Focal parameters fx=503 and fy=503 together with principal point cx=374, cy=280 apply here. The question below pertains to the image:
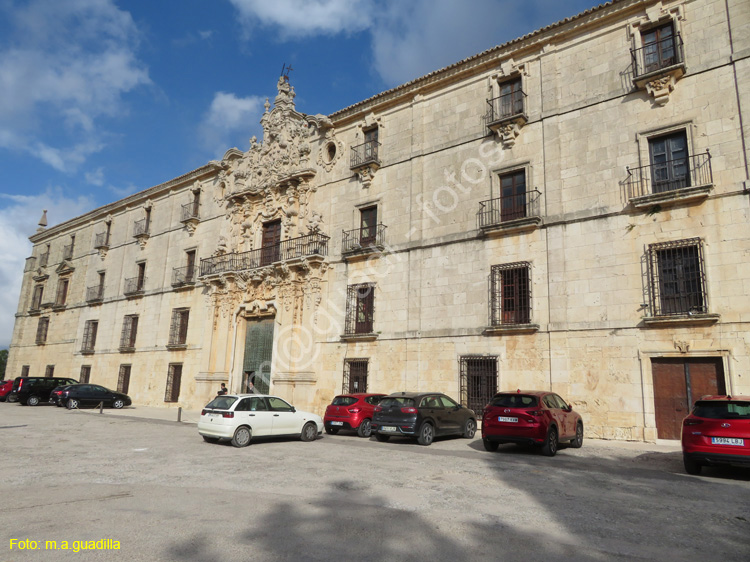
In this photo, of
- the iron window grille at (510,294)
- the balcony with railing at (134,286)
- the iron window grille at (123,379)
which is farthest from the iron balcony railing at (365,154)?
the iron window grille at (123,379)

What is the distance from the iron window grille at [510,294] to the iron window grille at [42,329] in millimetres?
35873

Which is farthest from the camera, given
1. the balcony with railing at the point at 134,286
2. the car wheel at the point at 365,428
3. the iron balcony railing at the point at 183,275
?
the balcony with railing at the point at 134,286

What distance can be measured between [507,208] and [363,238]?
6510 millimetres

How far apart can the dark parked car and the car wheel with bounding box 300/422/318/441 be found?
797 inches

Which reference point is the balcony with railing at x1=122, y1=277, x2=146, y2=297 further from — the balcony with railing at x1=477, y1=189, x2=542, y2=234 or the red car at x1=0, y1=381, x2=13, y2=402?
the balcony with railing at x1=477, y1=189, x2=542, y2=234

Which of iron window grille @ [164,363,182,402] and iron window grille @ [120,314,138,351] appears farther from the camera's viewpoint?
iron window grille @ [120,314,138,351]

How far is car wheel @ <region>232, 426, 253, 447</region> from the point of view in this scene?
41.3 ft

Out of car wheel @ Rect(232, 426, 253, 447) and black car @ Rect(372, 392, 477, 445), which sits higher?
black car @ Rect(372, 392, 477, 445)

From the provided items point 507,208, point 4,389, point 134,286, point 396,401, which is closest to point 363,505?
point 396,401

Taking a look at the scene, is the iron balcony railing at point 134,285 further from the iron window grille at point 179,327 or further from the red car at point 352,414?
the red car at point 352,414

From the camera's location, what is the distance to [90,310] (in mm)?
34812

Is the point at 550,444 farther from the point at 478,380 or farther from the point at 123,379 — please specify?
the point at 123,379

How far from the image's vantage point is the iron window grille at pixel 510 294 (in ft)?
54.7

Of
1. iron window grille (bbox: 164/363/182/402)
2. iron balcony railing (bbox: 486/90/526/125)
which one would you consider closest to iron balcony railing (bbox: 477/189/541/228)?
iron balcony railing (bbox: 486/90/526/125)
